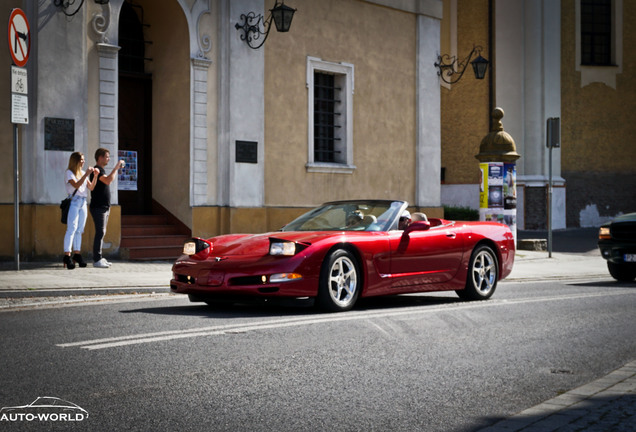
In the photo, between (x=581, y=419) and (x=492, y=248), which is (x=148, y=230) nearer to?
(x=492, y=248)

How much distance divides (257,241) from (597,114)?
28.2m

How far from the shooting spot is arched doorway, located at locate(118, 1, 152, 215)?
19031mm

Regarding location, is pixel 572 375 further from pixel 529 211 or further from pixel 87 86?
pixel 529 211

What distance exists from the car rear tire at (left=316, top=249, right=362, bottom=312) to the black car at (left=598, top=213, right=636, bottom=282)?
7.01 metres

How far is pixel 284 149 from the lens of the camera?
1997 centimetres

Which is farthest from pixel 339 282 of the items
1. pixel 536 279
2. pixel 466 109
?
pixel 466 109

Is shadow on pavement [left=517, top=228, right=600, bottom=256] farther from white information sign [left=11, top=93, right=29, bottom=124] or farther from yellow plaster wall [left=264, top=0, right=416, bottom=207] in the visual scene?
white information sign [left=11, top=93, right=29, bottom=124]

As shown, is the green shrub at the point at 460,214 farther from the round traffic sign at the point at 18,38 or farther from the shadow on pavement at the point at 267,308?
the shadow on pavement at the point at 267,308

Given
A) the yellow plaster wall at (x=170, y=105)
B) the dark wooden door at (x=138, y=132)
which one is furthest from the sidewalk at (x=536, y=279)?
the dark wooden door at (x=138, y=132)

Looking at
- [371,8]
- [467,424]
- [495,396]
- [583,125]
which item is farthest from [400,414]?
[583,125]

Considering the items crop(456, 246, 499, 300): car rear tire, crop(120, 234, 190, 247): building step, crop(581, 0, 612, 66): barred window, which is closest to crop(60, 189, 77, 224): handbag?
crop(120, 234, 190, 247): building step

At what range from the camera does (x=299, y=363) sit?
632 cm

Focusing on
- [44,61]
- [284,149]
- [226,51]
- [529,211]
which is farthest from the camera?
[529,211]

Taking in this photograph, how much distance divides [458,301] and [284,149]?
9593mm
